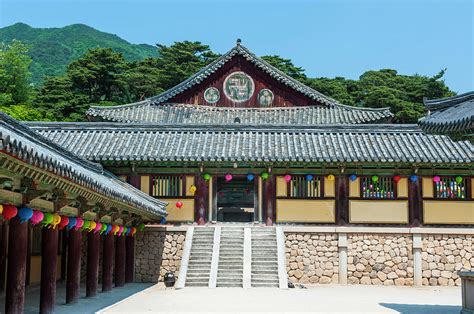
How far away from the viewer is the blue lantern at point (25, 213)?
11.3 meters

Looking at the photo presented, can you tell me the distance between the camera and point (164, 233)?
22.3 metres

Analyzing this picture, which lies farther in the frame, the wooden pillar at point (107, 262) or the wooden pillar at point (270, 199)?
the wooden pillar at point (270, 199)

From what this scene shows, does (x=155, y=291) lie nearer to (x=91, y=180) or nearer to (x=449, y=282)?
(x=91, y=180)

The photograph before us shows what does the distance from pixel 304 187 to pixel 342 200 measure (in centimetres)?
149

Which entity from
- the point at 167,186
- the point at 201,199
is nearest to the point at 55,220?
the point at 167,186

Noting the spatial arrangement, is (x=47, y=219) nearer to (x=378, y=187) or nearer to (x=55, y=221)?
(x=55, y=221)

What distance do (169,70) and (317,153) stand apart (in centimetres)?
3734

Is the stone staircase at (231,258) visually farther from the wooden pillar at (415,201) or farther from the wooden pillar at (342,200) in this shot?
the wooden pillar at (415,201)

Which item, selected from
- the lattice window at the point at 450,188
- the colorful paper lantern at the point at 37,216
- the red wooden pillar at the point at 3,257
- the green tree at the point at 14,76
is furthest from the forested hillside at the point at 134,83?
the colorful paper lantern at the point at 37,216

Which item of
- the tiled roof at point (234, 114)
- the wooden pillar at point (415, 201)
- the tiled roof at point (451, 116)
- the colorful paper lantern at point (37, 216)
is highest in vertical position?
the tiled roof at point (234, 114)

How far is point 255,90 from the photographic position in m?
34.0

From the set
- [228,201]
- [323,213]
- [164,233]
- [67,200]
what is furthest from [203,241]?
[228,201]

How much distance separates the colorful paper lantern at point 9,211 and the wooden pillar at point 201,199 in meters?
11.8

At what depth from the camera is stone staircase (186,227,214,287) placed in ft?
63.5
